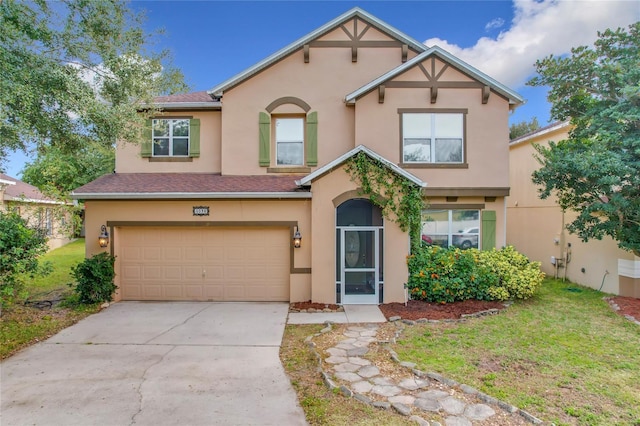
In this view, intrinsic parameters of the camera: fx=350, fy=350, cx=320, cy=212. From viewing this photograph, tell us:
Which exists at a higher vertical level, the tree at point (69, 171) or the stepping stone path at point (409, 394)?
the tree at point (69, 171)

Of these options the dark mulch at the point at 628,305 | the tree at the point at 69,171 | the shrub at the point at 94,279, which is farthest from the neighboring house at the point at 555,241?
the tree at the point at 69,171

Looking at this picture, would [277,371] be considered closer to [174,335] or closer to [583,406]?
[174,335]

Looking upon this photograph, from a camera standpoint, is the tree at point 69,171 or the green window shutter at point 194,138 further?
the tree at point 69,171

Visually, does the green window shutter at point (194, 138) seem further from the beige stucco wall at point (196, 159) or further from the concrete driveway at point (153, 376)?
the concrete driveway at point (153, 376)

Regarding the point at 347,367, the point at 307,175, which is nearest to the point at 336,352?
the point at 347,367

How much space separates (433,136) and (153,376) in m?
9.67

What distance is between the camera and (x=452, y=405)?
468 centimetres

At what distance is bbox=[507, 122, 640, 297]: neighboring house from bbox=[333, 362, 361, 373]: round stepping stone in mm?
9587

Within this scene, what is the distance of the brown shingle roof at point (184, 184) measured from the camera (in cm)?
1018

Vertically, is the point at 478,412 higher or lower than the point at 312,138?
lower

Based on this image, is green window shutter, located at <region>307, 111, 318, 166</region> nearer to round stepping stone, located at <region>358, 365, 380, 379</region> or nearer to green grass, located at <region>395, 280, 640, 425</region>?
green grass, located at <region>395, 280, 640, 425</region>

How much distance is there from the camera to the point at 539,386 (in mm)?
5191

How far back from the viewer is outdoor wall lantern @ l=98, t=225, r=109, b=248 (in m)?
10.2

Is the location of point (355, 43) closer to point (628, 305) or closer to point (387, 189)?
point (387, 189)
